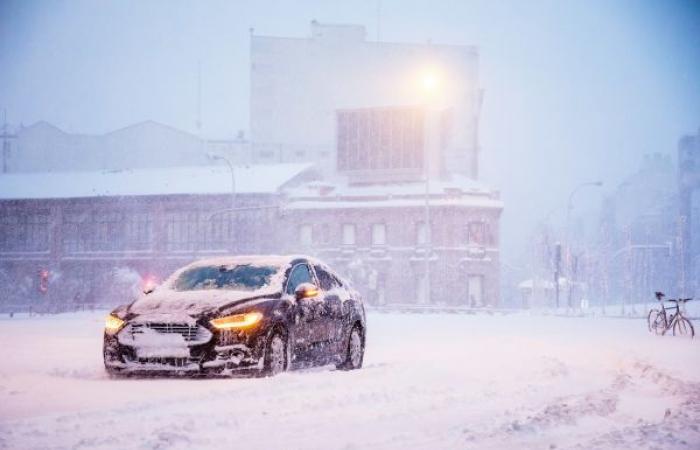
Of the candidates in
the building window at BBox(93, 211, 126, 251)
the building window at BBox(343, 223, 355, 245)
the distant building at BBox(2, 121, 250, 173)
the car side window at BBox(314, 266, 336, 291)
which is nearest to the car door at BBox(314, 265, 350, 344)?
the car side window at BBox(314, 266, 336, 291)

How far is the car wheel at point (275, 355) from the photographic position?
10.1 metres

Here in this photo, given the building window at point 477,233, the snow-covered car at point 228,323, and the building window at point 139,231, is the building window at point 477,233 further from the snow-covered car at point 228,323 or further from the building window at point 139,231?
the snow-covered car at point 228,323

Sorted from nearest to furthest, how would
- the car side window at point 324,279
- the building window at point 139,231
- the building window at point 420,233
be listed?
the car side window at point 324,279 < the building window at point 420,233 < the building window at point 139,231

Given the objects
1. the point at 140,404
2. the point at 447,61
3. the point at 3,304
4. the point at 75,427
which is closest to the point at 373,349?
the point at 140,404

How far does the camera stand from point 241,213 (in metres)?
66.6

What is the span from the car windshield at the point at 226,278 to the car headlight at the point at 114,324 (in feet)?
3.85

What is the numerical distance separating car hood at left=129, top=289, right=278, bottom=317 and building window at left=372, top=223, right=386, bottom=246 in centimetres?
5396

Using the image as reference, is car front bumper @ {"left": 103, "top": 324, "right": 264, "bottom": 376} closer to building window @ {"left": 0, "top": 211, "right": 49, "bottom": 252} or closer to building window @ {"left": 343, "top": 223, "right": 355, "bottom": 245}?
building window @ {"left": 343, "top": 223, "right": 355, "bottom": 245}

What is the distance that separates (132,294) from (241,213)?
32.4 feet

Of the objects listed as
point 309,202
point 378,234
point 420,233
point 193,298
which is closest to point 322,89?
point 309,202

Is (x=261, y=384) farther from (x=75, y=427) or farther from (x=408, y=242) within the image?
(x=408, y=242)

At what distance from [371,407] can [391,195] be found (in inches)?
2249

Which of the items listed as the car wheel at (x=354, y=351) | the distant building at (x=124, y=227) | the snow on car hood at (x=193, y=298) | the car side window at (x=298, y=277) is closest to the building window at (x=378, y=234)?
the distant building at (x=124, y=227)

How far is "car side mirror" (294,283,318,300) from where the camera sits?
11047mm
